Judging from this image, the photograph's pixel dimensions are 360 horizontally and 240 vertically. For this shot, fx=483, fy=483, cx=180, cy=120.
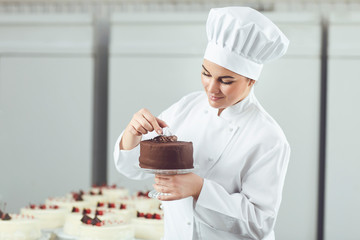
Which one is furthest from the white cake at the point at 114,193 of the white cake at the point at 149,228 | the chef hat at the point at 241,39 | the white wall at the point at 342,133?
the chef hat at the point at 241,39

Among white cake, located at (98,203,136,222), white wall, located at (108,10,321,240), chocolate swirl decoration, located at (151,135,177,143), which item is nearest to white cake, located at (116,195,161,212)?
white cake, located at (98,203,136,222)

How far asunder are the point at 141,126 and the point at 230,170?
0.24 m

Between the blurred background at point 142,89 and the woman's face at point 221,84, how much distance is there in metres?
1.78

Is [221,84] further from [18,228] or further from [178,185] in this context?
[18,228]

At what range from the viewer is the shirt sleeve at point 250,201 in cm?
110

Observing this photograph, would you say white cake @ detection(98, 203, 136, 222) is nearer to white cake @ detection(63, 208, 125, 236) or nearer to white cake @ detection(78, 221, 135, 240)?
white cake @ detection(63, 208, 125, 236)

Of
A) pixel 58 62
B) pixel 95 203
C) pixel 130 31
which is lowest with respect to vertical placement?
pixel 95 203

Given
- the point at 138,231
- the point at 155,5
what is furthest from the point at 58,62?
the point at 138,231

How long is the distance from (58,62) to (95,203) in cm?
106

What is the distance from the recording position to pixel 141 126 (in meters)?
1.16

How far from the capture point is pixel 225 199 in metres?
1.10

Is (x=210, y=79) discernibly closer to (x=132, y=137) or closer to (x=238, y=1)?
(x=132, y=137)

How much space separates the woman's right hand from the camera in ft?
3.75

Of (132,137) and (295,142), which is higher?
(132,137)
